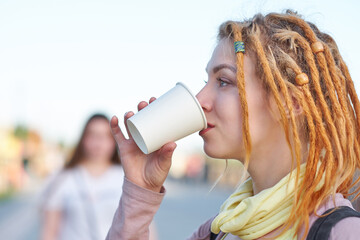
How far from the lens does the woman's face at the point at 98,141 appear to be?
4.41 meters

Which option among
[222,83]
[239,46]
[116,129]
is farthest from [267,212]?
[116,129]

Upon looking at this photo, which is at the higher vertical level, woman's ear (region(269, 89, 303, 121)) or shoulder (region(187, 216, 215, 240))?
woman's ear (region(269, 89, 303, 121))

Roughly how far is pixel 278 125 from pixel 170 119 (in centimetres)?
43

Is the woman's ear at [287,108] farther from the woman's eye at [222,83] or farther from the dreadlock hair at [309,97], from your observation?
the woman's eye at [222,83]

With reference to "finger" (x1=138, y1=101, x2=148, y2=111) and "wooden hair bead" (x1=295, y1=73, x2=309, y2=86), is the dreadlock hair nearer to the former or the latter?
"wooden hair bead" (x1=295, y1=73, x2=309, y2=86)

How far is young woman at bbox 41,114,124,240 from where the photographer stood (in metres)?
3.79

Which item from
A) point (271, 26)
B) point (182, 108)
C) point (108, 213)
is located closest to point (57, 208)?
point (108, 213)

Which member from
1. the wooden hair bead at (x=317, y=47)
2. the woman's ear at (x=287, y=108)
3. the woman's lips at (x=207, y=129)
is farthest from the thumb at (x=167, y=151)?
the wooden hair bead at (x=317, y=47)

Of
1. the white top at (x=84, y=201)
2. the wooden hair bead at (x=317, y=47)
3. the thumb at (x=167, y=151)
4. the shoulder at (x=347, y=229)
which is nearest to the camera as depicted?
the shoulder at (x=347, y=229)

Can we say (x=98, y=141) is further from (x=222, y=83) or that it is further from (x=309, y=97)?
(x=309, y=97)

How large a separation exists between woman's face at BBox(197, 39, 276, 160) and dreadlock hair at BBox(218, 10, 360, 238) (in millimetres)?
44

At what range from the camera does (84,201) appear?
12.8 feet

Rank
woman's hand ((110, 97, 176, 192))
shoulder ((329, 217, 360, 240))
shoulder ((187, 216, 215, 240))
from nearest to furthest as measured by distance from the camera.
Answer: shoulder ((329, 217, 360, 240)), woman's hand ((110, 97, 176, 192)), shoulder ((187, 216, 215, 240))

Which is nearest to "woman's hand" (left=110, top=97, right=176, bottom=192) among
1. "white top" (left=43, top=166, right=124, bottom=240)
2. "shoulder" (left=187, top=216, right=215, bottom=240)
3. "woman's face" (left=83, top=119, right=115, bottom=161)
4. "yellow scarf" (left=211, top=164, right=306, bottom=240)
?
"shoulder" (left=187, top=216, right=215, bottom=240)
